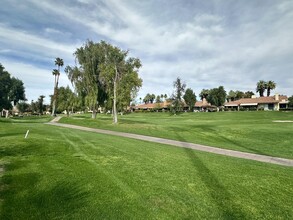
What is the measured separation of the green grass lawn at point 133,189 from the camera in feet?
18.1

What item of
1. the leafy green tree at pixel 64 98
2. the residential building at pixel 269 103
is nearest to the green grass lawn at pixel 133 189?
the leafy green tree at pixel 64 98

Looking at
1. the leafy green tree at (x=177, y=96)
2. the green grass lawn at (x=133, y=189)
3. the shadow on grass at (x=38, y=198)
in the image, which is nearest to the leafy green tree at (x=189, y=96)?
the leafy green tree at (x=177, y=96)

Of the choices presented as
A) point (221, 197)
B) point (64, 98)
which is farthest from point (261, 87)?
point (221, 197)

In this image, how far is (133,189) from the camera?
22.3 feet

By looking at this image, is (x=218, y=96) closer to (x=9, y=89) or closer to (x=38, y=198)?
(x=9, y=89)

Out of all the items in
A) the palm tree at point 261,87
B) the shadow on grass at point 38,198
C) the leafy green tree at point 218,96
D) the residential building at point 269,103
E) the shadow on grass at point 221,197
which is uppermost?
the palm tree at point 261,87

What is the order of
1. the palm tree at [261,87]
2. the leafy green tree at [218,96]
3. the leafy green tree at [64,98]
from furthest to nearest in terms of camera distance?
the palm tree at [261,87]
the leafy green tree at [218,96]
the leafy green tree at [64,98]

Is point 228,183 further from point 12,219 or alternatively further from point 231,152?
point 231,152

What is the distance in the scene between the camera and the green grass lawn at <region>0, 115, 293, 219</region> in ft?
18.1

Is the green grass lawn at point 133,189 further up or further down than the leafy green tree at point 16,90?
further down

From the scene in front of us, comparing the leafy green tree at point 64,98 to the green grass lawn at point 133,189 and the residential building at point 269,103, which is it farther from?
the green grass lawn at point 133,189

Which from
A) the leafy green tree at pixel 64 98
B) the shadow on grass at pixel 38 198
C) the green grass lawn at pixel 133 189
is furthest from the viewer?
the leafy green tree at pixel 64 98

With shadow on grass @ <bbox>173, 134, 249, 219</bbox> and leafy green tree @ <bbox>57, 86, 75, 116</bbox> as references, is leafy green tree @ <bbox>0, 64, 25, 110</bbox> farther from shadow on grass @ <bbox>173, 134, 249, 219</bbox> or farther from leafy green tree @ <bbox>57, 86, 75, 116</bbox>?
shadow on grass @ <bbox>173, 134, 249, 219</bbox>

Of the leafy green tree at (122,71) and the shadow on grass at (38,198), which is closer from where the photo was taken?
the shadow on grass at (38,198)
